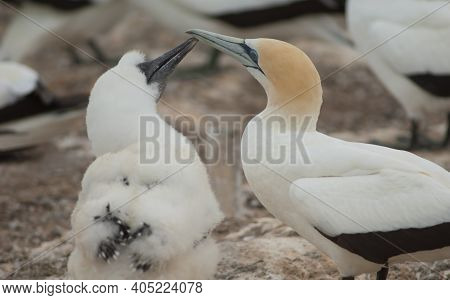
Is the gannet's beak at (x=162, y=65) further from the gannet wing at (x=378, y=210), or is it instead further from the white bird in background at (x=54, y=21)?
the white bird in background at (x=54, y=21)

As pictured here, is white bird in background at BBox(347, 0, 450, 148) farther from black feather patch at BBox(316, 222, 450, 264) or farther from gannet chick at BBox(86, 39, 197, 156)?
black feather patch at BBox(316, 222, 450, 264)

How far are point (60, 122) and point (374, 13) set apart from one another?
108 inches

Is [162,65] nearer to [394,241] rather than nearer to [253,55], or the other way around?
[253,55]

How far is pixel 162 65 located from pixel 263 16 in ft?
14.5

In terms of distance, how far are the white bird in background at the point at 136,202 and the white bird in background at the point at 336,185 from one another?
1.17 feet

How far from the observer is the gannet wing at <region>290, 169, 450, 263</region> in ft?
17.5

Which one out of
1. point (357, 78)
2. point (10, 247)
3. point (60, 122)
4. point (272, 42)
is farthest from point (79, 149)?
point (272, 42)

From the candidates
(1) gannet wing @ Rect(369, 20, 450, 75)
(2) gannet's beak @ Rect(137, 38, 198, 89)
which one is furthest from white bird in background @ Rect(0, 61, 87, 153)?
(2) gannet's beak @ Rect(137, 38, 198, 89)

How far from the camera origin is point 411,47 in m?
8.77

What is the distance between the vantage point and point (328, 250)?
5566mm

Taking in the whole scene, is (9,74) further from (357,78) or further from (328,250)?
(328,250)

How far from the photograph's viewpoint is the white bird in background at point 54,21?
11.6 m

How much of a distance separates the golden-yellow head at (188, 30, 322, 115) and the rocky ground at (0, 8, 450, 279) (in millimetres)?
1072

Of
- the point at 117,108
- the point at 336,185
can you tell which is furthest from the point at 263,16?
the point at 336,185
